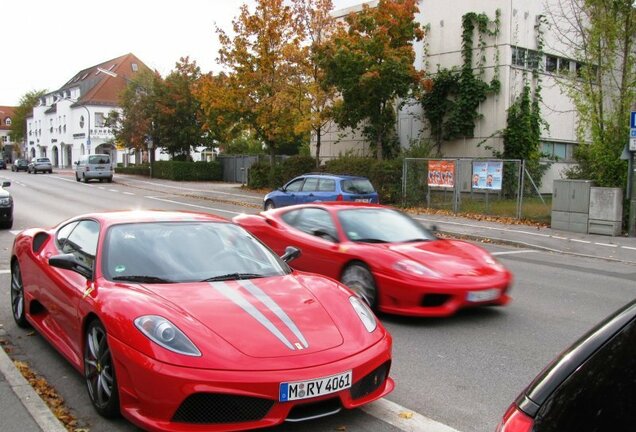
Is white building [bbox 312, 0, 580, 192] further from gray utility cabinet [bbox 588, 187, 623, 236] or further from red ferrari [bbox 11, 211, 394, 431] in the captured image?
red ferrari [bbox 11, 211, 394, 431]

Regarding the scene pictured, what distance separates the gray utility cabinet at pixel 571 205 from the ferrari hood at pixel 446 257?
10240mm

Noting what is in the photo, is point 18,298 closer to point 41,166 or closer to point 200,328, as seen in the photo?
point 200,328

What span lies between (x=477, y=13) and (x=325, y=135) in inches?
439

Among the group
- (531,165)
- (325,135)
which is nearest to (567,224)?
(531,165)

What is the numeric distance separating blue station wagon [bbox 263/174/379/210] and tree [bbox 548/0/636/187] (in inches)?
252

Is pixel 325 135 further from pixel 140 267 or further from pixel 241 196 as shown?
pixel 140 267

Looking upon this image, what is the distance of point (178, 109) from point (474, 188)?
1080 inches

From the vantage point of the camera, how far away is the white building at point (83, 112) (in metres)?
72.8

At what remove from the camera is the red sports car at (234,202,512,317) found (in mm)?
6395

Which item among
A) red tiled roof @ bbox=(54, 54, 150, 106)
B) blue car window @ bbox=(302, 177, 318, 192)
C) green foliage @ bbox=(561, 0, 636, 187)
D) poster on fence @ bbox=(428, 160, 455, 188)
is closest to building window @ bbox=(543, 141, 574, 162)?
poster on fence @ bbox=(428, 160, 455, 188)

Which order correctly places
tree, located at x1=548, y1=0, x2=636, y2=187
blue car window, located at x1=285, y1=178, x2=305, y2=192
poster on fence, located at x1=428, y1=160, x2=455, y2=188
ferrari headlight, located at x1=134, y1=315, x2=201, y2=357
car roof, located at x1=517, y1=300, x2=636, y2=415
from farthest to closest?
poster on fence, located at x1=428, y1=160, x2=455, y2=188 → blue car window, located at x1=285, y1=178, x2=305, y2=192 → tree, located at x1=548, y1=0, x2=636, y2=187 → ferrari headlight, located at x1=134, y1=315, x2=201, y2=357 → car roof, located at x1=517, y1=300, x2=636, y2=415

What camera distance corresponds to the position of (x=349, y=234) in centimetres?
739

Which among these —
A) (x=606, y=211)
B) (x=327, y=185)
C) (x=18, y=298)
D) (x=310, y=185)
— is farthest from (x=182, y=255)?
(x=606, y=211)

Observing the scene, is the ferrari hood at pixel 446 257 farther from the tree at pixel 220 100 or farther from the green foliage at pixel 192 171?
the green foliage at pixel 192 171
